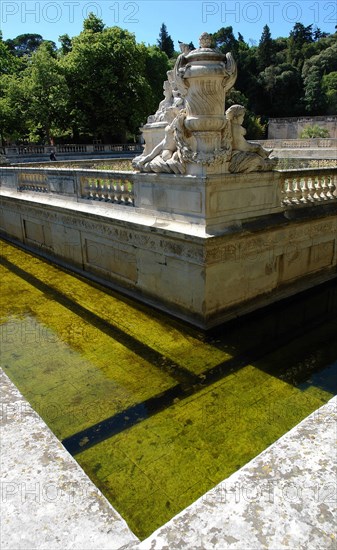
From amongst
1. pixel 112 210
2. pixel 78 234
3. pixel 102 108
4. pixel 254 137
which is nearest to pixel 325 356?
pixel 112 210

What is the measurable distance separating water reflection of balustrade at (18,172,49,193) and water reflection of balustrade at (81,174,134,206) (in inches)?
82.7

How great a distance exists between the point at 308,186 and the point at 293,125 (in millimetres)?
46564

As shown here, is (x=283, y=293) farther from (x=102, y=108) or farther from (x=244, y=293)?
(x=102, y=108)

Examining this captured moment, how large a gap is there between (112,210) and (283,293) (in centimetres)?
365

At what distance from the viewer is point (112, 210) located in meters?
8.09

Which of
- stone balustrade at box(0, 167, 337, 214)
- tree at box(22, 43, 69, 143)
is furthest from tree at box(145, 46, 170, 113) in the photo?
stone balustrade at box(0, 167, 337, 214)

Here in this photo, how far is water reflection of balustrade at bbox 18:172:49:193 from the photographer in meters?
10.8

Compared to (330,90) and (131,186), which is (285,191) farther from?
(330,90)

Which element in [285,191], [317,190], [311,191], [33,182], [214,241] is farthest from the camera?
[33,182]

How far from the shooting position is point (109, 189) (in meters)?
8.25

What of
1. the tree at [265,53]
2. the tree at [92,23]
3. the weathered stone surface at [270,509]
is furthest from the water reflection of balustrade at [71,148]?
the tree at [265,53]

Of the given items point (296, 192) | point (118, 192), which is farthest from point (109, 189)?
point (296, 192)

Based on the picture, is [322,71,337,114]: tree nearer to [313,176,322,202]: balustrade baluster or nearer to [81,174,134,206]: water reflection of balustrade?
[313,176,322,202]: balustrade baluster

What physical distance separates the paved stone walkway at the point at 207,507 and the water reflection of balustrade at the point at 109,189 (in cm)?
639
